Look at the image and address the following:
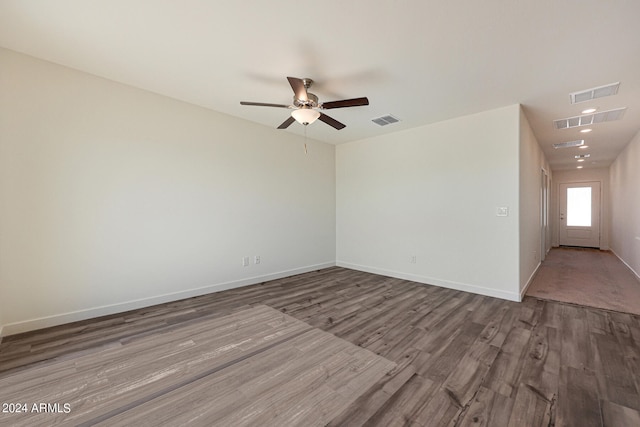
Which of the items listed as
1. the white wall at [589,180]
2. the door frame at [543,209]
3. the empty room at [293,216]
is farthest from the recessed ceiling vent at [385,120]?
the white wall at [589,180]

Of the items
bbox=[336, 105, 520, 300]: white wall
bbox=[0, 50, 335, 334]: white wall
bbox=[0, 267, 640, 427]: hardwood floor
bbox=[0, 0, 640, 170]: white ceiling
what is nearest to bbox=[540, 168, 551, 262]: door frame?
bbox=[0, 0, 640, 170]: white ceiling

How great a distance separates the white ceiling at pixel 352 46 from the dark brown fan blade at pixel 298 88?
0.29 meters

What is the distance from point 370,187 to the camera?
18.3 feet

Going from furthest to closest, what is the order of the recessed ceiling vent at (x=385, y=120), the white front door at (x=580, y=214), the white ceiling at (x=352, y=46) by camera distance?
the white front door at (x=580, y=214), the recessed ceiling vent at (x=385, y=120), the white ceiling at (x=352, y=46)

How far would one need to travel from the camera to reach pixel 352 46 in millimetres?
2494

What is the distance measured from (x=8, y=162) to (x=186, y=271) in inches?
85.5

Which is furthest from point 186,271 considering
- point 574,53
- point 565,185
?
point 565,185

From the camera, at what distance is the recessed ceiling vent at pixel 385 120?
14.2ft

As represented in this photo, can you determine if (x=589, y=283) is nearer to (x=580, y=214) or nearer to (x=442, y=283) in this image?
(x=442, y=283)

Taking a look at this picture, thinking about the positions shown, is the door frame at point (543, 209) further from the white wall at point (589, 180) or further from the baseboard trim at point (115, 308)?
the baseboard trim at point (115, 308)

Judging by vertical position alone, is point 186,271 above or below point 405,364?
above

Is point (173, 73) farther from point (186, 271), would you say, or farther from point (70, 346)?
point (70, 346)

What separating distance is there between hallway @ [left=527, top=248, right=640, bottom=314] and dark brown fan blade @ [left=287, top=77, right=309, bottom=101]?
4375mm

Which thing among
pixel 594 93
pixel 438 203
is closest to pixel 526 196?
pixel 438 203
